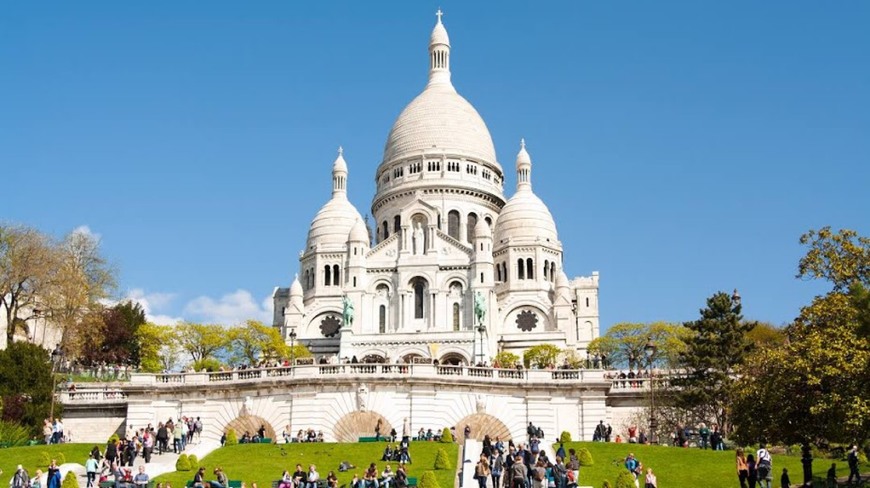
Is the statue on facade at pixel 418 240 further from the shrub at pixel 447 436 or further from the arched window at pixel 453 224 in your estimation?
the shrub at pixel 447 436

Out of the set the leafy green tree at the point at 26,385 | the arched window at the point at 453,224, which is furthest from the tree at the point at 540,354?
the leafy green tree at the point at 26,385

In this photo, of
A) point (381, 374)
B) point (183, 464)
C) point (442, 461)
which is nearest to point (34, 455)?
point (183, 464)

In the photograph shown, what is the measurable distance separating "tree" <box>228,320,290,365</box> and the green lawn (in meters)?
40.0

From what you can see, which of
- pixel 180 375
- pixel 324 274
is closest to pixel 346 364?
pixel 180 375

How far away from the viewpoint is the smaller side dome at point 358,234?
99.7 meters

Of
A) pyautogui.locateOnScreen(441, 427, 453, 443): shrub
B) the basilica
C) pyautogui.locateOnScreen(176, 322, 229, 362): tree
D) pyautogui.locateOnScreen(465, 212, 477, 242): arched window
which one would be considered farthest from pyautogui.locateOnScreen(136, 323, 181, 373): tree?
pyautogui.locateOnScreen(441, 427, 453, 443): shrub

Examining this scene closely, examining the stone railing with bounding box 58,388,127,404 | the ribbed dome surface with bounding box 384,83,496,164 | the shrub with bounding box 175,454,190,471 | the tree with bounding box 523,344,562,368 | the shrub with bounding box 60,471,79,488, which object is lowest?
the shrub with bounding box 60,471,79,488

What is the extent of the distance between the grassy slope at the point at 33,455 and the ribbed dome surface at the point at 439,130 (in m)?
76.7

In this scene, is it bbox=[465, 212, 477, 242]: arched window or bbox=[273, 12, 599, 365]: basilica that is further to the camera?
bbox=[465, 212, 477, 242]: arched window

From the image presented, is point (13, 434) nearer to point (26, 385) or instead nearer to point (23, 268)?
point (26, 385)

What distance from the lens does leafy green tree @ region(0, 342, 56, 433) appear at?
4719 centimetres

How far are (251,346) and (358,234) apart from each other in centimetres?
2034

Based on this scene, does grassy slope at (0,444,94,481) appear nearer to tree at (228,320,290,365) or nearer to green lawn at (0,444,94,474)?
green lawn at (0,444,94,474)

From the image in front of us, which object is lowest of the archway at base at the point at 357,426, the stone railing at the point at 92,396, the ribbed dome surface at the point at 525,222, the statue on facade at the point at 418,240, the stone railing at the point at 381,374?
the archway at base at the point at 357,426
